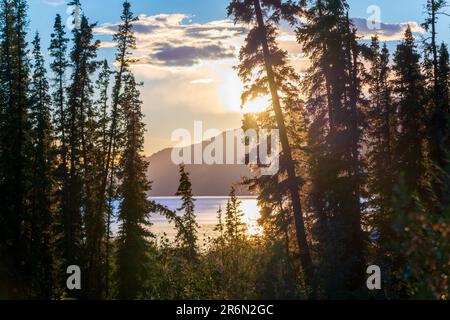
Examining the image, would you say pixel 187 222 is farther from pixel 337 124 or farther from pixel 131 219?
pixel 337 124

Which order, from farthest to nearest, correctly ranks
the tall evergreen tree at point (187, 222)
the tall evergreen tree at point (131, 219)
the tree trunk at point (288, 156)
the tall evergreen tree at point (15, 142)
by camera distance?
the tall evergreen tree at point (187, 222)
the tall evergreen tree at point (131, 219)
the tall evergreen tree at point (15, 142)
the tree trunk at point (288, 156)

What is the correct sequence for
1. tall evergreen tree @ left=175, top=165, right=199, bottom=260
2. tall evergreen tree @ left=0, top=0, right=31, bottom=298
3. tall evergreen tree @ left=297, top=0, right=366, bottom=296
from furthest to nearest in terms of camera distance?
tall evergreen tree @ left=175, top=165, right=199, bottom=260 < tall evergreen tree @ left=0, top=0, right=31, bottom=298 < tall evergreen tree @ left=297, top=0, right=366, bottom=296

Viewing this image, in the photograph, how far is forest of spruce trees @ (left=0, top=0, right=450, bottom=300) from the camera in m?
20.9

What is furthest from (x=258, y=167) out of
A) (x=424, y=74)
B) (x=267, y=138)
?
(x=424, y=74)

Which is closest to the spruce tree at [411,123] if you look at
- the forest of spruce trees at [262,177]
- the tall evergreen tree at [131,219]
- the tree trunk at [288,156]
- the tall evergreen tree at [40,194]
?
the forest of spruce trees at [262,177]

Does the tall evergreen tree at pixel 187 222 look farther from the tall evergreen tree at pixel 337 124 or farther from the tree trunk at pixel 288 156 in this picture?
the tree trunk at pixel 288 156

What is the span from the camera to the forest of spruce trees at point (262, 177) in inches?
823

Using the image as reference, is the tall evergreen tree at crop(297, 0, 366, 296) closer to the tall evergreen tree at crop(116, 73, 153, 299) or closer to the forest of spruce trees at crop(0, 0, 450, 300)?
the forest of spruce trees at crop(0, 0, 450, 300)

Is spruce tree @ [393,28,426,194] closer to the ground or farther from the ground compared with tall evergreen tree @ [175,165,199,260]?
farther from the ground

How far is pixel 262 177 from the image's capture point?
24578 millimetres

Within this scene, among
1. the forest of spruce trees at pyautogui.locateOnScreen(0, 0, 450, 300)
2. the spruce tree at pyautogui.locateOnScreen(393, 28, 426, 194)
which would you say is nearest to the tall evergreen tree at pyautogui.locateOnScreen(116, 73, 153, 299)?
the forest of spruce trees at pyautogui.locateOnScreen(0, 0, 450, 300)

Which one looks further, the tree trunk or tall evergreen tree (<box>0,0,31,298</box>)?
tall evergreen tree (<box>0,0,31,298</box>)
